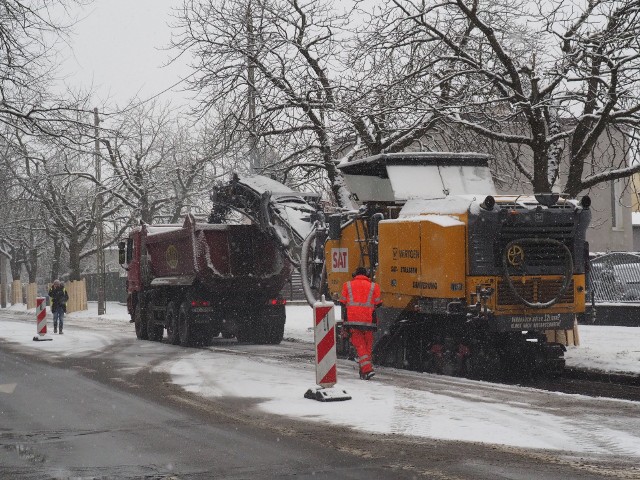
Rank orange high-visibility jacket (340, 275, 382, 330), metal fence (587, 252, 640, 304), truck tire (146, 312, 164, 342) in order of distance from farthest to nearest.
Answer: truck tire (146, 312, 164, 342) < metal fence (587, 252, 640, 304) < orange high-visibility jacket (340, 275, 382, 330)

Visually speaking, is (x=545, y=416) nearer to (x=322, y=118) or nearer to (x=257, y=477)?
(x=257, y=477)

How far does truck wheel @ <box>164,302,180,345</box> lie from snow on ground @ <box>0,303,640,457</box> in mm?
4051

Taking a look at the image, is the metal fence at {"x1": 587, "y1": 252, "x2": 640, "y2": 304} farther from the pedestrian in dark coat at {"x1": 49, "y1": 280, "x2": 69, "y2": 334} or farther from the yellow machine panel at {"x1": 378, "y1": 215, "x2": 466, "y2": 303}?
the pedestrian in dark coat at {"x1": 49, "y1": 280, "x2": 69, "y2": 334}

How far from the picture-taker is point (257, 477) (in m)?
7.44

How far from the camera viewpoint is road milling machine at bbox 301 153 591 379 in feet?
46.5

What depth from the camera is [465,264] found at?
14.2 meters

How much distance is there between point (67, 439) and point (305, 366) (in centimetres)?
758

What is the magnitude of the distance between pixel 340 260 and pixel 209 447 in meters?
8.94

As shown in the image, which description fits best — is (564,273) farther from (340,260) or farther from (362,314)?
(340,260)

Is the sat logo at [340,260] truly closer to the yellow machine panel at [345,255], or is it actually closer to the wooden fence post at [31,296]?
the yellow machine panel at [345,255]

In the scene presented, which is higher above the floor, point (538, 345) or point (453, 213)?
Result: point (453, 213)

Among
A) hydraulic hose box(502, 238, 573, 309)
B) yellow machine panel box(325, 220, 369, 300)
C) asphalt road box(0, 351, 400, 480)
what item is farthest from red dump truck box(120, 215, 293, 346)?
asphalt road box(0, 351, 400, 480)

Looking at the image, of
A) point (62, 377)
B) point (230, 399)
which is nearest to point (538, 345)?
point (230, 399)

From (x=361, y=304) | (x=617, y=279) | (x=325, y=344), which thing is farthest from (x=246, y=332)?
(x=325, y=344)
